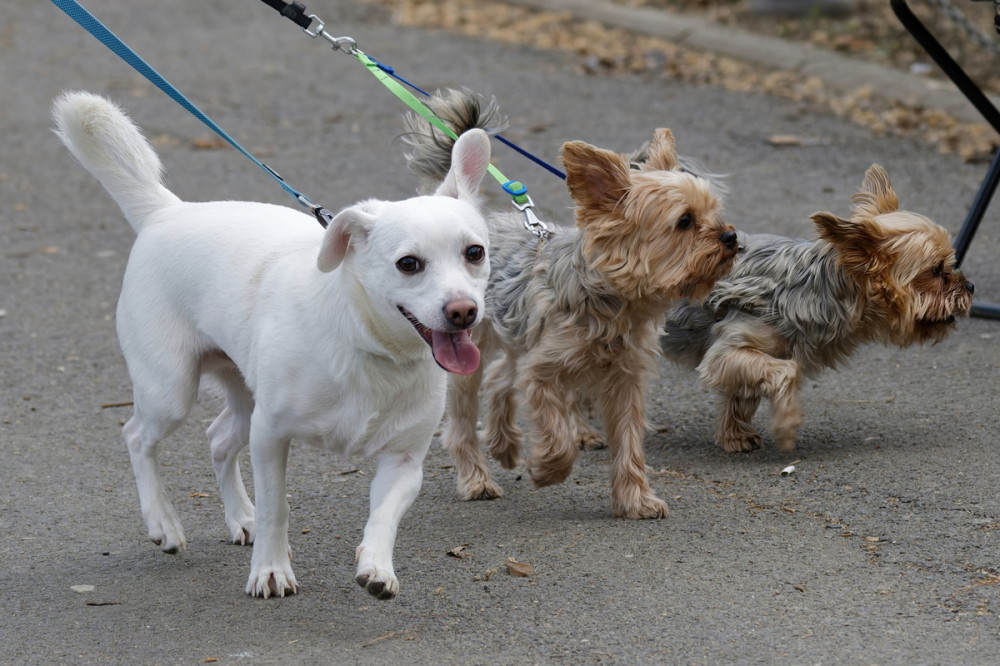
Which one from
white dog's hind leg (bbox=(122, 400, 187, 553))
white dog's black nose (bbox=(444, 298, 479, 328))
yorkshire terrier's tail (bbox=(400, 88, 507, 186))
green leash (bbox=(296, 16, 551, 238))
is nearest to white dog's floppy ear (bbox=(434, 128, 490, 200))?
white dog's black nose (bbox=(444, 298, 479, 328))

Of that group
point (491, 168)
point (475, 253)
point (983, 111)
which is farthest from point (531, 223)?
point (983, 111)

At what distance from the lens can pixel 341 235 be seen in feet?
12.5

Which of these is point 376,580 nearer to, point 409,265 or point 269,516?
point 269,516

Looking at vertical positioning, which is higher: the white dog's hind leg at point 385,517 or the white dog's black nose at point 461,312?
the white dog's black nose at point 461,312

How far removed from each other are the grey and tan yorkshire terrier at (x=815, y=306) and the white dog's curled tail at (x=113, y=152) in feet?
7.57

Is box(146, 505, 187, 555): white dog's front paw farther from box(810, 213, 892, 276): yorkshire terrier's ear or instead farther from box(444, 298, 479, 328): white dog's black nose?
box(810, 213, 892, 276): yorkshire terrier's ear

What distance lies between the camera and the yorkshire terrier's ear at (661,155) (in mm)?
4988

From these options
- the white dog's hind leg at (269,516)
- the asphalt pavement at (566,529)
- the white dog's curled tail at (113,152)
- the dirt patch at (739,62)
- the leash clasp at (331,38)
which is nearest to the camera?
the asphalt pavement at (566,529)

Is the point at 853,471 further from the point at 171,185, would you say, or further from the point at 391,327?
the point at 171,185

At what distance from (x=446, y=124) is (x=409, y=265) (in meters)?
1.77

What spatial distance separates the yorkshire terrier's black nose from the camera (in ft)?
15.4

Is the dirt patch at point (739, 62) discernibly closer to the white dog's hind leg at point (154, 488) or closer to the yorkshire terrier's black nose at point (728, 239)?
the yorkshire terrier's black nose at point (728, 239)

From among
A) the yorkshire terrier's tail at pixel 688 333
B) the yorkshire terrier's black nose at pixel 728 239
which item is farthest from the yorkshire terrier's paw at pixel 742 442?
the yorkshire terrier's black nose at pixel 728 239

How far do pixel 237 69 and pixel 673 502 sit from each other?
981cm
